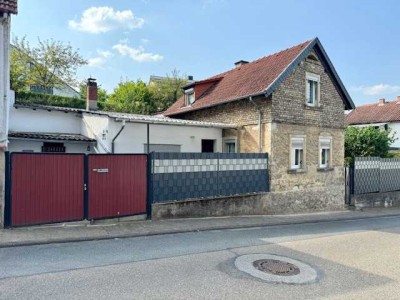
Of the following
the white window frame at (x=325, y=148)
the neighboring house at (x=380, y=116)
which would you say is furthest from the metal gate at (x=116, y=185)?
the neighboring house at (x=380, y=116)

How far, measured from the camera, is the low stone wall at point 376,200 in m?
18.0

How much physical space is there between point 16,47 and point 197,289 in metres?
34.3

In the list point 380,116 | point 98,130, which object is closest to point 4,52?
point 98,130

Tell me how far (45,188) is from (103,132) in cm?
553

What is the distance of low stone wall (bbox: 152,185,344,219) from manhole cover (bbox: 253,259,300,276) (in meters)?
4.92

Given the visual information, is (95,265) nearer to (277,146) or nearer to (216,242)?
(216,242)

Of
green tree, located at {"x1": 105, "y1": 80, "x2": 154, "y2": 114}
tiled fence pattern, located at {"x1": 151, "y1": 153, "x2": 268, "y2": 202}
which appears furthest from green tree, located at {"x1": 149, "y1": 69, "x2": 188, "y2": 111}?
tiled fence pattern, located at {"x1": 151, "y1": 153, "x2": 268, "y2": 202}

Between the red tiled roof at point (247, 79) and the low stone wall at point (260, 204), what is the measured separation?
4.75m

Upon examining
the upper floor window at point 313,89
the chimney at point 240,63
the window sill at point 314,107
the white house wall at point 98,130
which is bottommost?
the white house wall at point 98,130

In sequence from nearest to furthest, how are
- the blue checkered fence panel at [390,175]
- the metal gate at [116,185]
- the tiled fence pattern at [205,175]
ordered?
the metal gate at [116,185]
the tiled fence pattern at [205,175]
the blue checkered fence panel at [390,175]

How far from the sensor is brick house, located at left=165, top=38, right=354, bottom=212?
1466 centimetres

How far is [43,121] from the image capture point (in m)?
16.6

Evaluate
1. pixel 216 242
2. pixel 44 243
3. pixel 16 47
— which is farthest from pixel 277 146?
pixel 16 47

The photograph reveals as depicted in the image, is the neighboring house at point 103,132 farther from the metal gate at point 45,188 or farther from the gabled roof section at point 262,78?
the metal gate at point 45,188
